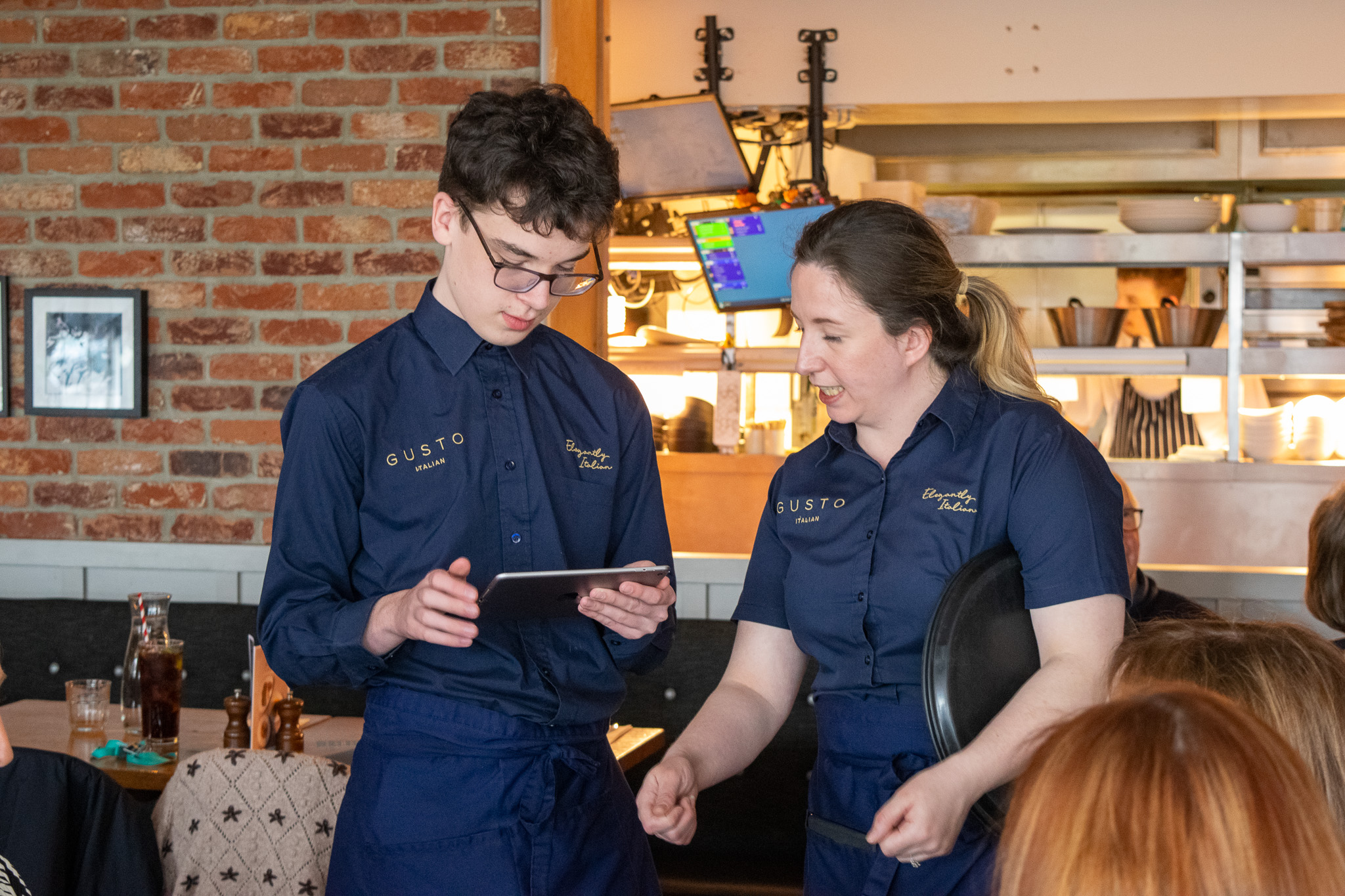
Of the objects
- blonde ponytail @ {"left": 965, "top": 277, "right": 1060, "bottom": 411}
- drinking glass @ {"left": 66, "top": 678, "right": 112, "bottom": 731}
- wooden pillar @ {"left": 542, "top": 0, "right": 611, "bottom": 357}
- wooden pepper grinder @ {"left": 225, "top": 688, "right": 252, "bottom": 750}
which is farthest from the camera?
wooden pillar @ {"left": 542, "top": 0, "right": 611, "bottom": 357}

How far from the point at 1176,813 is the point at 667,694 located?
265 centimetres

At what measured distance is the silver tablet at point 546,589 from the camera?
137 centimetres

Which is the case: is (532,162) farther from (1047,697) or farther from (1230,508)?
(1230,508)

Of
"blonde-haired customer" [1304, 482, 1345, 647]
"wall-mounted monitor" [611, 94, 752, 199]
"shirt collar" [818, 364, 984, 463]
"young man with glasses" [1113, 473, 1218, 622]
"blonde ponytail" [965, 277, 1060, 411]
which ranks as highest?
"wall-mounted monitor" [611, 94, 752, 199]

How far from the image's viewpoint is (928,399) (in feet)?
5.36

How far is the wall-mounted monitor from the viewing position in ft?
15.9

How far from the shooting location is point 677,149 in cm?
500

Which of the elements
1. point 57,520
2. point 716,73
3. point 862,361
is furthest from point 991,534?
point 716,73

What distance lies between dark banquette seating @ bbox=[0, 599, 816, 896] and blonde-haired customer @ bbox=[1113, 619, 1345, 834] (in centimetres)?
210

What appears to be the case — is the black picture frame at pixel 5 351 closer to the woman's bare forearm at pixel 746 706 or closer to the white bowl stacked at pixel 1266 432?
the woman's bare forearm at pixel 746 706

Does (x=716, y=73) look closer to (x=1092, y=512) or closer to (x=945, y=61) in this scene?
(x=945, y=61)

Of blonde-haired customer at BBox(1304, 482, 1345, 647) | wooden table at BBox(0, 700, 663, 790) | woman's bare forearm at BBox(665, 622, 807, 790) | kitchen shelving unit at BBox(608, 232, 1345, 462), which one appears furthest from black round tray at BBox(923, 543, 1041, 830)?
kitchen shelving unit at BBox(608, 232, 1345, 462)

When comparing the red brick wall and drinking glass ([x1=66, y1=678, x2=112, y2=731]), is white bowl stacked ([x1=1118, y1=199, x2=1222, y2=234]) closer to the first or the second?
the red brick wall

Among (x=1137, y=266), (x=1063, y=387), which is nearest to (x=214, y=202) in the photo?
(x=1137, y=266)
